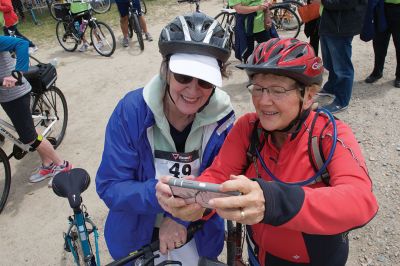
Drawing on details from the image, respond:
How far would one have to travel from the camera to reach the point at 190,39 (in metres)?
1.76

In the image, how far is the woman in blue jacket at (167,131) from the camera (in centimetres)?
177

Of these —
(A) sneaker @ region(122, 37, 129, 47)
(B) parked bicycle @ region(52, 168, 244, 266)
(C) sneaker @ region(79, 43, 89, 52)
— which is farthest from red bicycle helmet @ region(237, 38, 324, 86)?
(C) sneaker @ region(79, 43, 89, 52)

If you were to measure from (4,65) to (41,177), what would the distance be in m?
1.50

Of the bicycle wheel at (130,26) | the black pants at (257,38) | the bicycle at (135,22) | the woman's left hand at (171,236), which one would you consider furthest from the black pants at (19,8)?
the woman's left hand at (171,236)

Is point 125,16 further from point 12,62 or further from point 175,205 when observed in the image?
point 175,205

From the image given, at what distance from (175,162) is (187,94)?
399mm

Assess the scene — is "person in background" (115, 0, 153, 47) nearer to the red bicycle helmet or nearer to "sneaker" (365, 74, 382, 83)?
"sneaker" (365, 74, 382, 83)

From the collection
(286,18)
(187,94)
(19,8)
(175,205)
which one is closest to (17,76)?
(187,94)

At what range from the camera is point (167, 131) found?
1.89 metres

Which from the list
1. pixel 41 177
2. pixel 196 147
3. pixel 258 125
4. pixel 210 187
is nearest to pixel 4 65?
pixel 41 177

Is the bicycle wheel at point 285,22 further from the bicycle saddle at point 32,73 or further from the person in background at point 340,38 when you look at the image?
the bicycle saddle at point 32,73

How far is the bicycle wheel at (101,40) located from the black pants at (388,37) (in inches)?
235

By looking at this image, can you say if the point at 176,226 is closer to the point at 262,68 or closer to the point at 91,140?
the point at 262,68

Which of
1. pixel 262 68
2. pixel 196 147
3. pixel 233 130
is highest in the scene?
pixel 262 68
